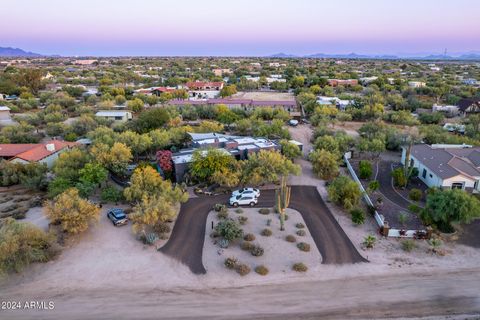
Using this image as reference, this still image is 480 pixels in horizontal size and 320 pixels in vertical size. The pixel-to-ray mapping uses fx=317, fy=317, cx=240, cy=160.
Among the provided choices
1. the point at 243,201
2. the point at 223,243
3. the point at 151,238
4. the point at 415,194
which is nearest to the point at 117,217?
the point at 151,238

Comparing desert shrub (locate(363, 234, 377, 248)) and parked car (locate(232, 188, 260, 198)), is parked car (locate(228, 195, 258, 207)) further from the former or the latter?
desert shrub (locate(363, 234, 377, 248))

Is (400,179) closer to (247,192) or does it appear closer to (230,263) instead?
(247,192)

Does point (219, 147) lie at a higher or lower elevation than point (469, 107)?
lower

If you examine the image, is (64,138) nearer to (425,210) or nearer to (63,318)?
(63,318)

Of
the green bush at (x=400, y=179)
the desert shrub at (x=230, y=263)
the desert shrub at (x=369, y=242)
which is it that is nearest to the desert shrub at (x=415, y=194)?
the green bush at (x=400, y=179)

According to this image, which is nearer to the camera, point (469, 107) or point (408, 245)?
point (408, 245)

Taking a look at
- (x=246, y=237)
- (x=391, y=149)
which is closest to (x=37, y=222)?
(x=246, y=237)

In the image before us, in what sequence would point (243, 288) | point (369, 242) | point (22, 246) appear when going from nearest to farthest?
point (243, 288)
point (22, 246)
point (369, 242)
